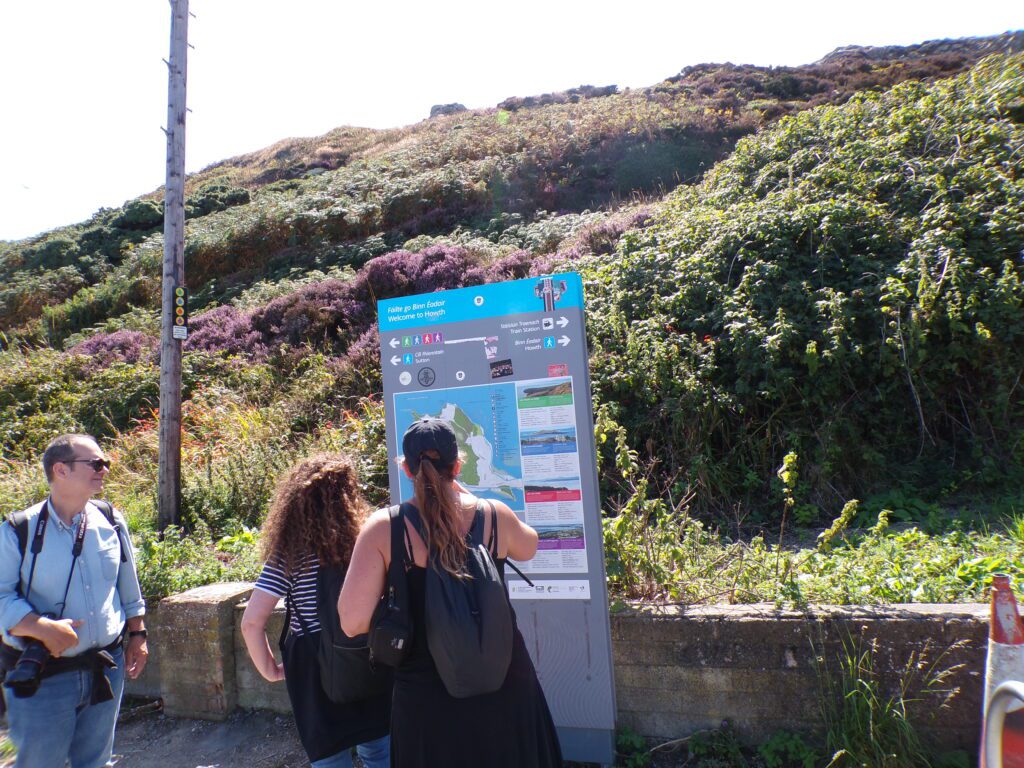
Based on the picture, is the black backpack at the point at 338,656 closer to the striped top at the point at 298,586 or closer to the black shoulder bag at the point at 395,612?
the striped top at the point at 298,586

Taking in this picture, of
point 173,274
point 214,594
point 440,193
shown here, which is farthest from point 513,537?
point 440,193

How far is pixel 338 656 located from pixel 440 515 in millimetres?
820

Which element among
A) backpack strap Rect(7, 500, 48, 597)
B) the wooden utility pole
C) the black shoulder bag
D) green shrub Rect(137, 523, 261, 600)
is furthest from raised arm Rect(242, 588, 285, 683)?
the wooden utility pole

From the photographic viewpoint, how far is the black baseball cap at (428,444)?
254cm

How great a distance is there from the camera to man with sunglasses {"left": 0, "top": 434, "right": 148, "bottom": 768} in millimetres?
3182

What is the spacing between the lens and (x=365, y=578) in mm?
2467

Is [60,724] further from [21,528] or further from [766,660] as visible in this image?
[766,660]

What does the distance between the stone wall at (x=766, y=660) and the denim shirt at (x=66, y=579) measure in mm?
2581

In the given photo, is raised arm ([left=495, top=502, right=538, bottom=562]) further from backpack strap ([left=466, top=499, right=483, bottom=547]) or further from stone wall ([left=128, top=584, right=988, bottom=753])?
stone wall ([left=128, top=584, right=988, bottom=753])

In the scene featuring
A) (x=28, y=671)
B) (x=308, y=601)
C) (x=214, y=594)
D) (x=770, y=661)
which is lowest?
(x=770, y=661)

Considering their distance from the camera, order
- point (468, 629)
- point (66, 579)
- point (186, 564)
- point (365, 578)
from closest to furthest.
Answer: point (468, 629) → point (365, 578) → point (66, 579) → point (186, 564)

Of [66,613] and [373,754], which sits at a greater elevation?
[66,613]

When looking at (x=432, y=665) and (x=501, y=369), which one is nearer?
(x=432, y=665)

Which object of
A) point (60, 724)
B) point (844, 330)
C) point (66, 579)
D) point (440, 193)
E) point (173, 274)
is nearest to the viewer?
point (60, 724)
